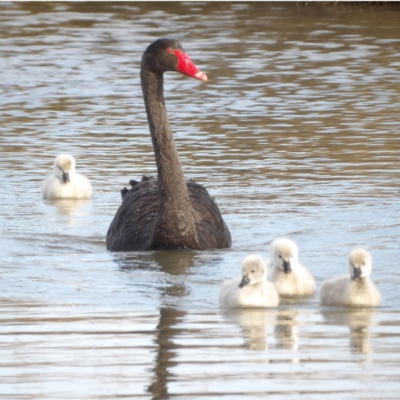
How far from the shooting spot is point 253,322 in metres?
7.43

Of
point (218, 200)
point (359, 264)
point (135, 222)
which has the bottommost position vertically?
point (218, 200)

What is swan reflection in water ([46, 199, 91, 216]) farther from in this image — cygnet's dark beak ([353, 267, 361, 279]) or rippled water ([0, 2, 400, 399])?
cygnet's dark beak ([353, 267, 361, 279])

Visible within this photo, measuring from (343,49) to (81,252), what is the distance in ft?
46.4

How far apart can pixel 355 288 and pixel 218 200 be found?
14.0ft

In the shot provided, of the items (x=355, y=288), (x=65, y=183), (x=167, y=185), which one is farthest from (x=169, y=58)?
(x=65, y=183)

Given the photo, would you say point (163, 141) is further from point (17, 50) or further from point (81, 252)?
point (17, 50)

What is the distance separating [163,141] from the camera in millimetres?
10070

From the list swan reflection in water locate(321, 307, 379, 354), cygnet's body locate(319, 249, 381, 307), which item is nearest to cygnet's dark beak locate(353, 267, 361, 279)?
cygnet's body locate(319, 249, 381, 307)

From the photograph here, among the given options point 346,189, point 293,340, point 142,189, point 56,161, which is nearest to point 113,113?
point 56,161

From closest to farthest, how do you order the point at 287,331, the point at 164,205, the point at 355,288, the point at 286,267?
the point at 287,331 < the point at 355,288 < the point at 286,267 < the point at 164,205

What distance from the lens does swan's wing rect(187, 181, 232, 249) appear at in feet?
32.2

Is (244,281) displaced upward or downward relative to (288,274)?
upward

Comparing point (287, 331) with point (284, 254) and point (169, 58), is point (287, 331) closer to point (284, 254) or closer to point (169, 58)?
point (284, 254)

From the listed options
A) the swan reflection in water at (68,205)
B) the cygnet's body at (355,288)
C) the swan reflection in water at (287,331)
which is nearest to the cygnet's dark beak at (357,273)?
the cygnet's body at (355,288)
